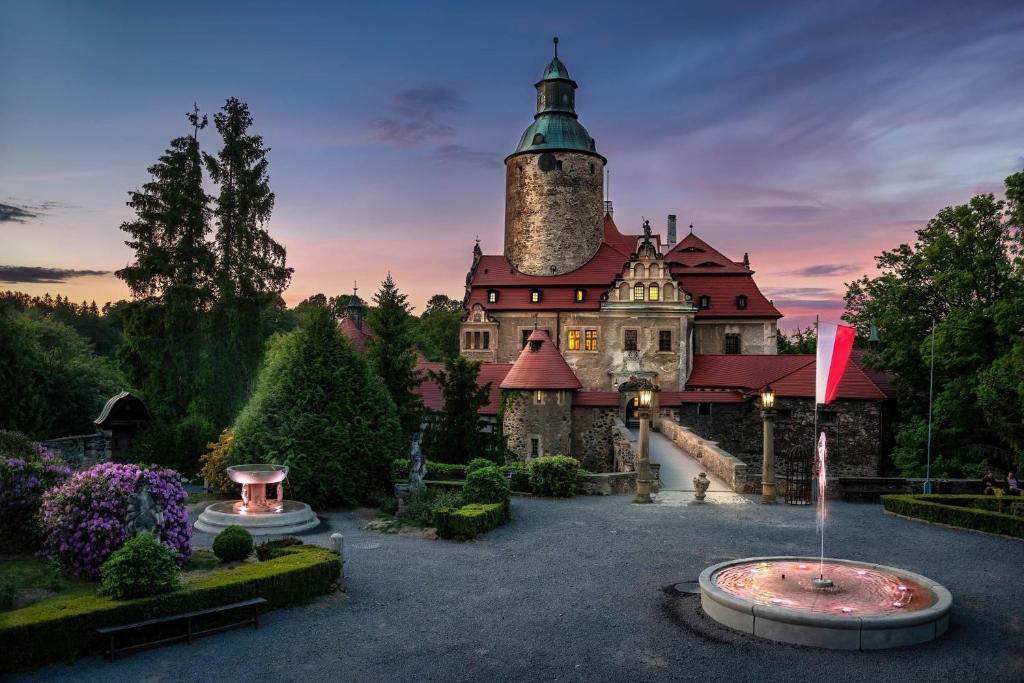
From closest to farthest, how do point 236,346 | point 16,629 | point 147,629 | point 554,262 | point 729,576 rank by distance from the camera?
point 16,629 → point 147,629 → point 729,576 → point 236,346 → point 554,262

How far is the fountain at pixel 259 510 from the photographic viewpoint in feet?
68.3

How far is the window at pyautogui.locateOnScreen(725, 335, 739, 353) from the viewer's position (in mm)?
46969

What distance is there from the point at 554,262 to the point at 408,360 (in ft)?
65.1

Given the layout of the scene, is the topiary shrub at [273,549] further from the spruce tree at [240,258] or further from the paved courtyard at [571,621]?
the spruce tree at [240,258]

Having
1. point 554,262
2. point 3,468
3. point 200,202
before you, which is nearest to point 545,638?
point 3,468

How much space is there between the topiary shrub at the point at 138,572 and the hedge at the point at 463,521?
26.0 ft

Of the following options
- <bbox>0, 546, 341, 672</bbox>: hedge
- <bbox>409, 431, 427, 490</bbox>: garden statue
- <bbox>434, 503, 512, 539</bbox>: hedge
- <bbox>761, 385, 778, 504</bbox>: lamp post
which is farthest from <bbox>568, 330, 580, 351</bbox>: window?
<bbox>0, 546, 341, 672</bbox>: hedge

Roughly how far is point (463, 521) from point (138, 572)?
8553 mm

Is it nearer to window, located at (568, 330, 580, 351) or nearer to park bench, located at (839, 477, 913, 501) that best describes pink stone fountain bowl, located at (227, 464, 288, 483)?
park bench, located at (839, 477, 913, 501)

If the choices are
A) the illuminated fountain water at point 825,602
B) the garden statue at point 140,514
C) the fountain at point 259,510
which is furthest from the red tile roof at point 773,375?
the garden statue at point 140,514

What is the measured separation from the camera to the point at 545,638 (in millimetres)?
12484

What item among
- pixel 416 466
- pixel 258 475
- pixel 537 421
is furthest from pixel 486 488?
pixel 537 421

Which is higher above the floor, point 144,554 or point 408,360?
point 408,360

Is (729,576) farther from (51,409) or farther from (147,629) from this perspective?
(51,409)
